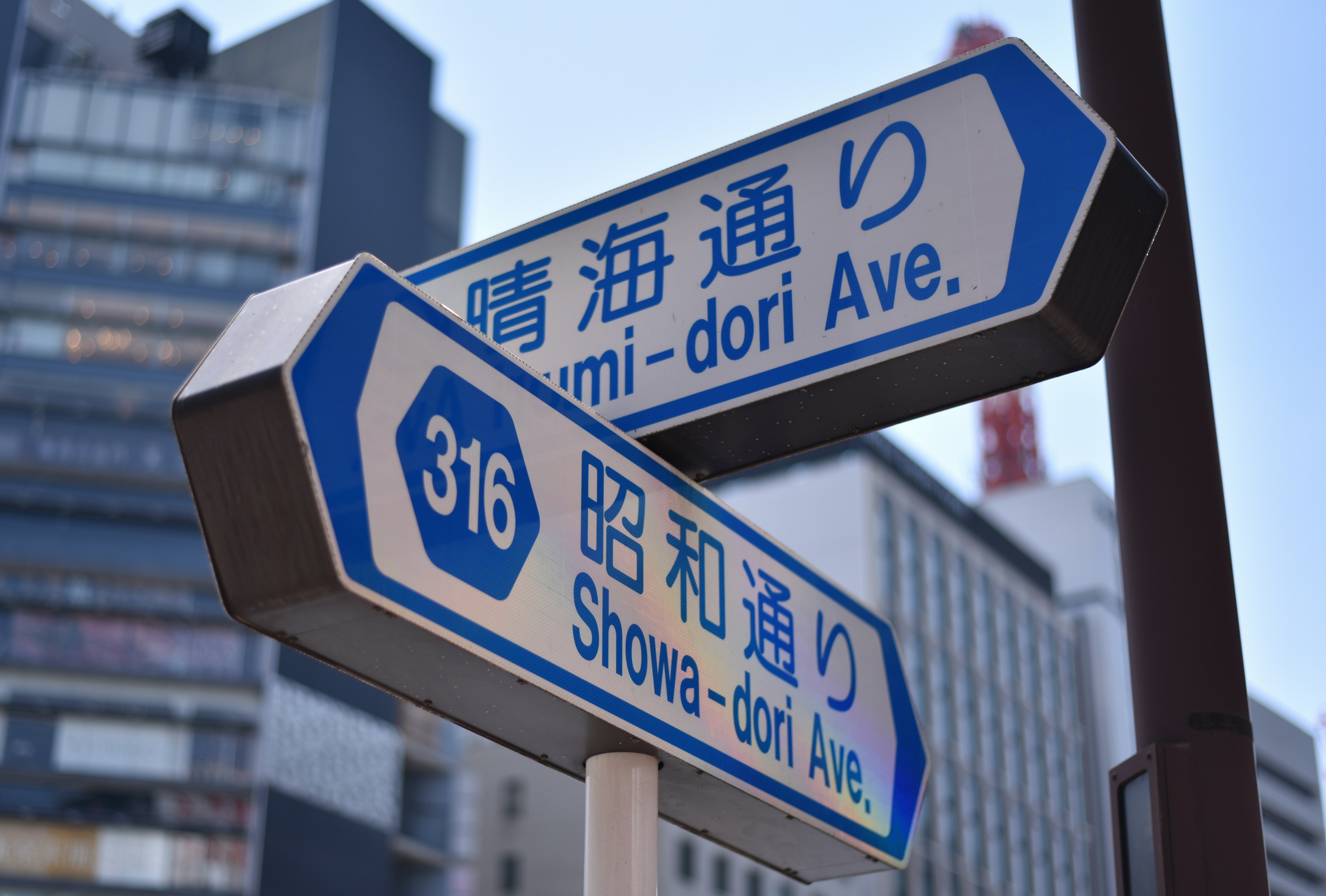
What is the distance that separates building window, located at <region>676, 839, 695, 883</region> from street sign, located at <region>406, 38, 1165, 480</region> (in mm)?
47950

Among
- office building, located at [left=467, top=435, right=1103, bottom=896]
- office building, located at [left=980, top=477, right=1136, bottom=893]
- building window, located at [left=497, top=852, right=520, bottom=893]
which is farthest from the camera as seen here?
office building, located at [left=980, top=477, right=1136, bottom=893]

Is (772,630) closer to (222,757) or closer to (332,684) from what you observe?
(222,757)

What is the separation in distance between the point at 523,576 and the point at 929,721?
54.1m

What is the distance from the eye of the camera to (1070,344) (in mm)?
2373

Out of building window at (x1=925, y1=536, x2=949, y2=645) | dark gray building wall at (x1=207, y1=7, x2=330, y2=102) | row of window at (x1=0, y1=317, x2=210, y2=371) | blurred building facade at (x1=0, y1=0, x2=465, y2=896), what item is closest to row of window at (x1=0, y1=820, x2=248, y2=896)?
blurred building facade at (x1=0, y1=0, x2=465, y2=896)

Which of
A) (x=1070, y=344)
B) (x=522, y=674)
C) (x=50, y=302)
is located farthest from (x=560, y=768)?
(x=50, y=302)

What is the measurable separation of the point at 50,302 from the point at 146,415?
178 inches

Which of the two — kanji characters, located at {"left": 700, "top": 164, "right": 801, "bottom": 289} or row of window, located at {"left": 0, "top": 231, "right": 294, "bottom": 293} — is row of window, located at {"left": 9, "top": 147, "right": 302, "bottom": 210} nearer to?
row of window, located at {"left": 0, "top": 231, "right": 294, "bottom": 293}

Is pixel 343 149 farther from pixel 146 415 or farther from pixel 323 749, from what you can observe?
pixel 323 749

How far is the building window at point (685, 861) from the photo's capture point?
1933 inches

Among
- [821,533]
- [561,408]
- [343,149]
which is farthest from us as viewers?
[821,533]

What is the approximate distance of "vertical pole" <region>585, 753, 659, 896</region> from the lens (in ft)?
7.75

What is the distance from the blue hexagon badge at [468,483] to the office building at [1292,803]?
87.2 m

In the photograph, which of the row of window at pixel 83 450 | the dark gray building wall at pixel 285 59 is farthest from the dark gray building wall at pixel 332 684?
the dark gray building wall at pixel 285 59
